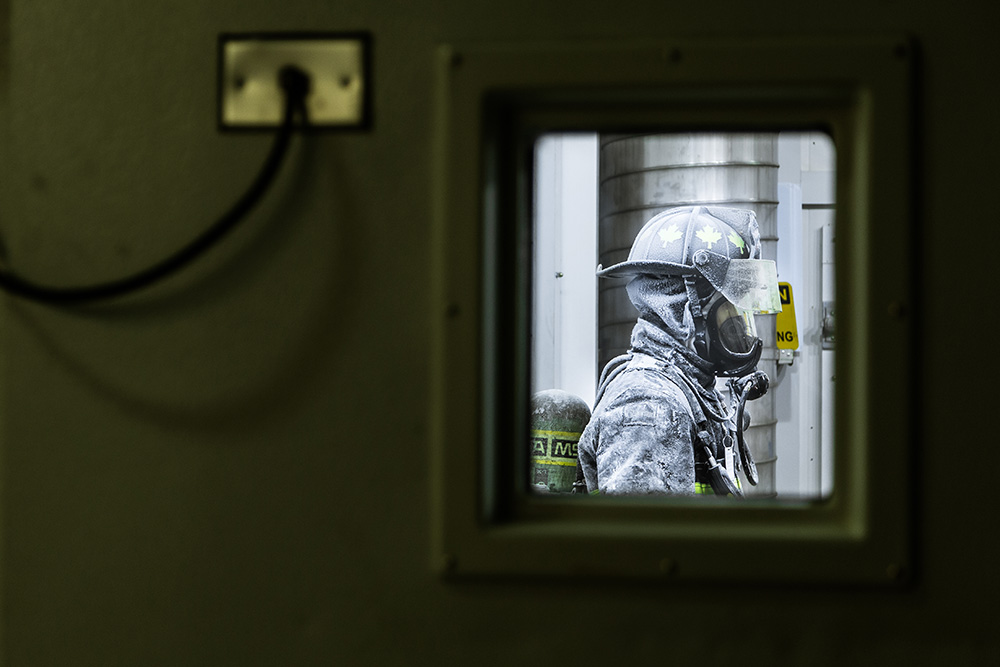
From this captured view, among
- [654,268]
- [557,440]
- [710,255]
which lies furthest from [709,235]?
[557,440]

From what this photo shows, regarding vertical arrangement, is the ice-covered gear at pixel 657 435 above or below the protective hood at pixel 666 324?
below

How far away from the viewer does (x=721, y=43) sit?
0.78 metres

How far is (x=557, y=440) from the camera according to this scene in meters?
2.34

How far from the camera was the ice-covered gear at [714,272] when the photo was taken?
2.17 metres

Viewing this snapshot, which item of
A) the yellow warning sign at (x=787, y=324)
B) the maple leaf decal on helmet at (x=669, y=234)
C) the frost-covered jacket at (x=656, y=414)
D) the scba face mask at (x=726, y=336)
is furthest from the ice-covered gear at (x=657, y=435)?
the yellow warning sign at (x=787, y=324)

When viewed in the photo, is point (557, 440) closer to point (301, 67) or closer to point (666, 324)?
point (666, 324)

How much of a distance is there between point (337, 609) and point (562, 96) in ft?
1.92

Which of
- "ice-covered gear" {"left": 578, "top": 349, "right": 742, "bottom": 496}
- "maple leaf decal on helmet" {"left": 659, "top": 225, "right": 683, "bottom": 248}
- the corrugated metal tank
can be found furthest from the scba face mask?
the corrugated metal tank

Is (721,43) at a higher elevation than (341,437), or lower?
higher

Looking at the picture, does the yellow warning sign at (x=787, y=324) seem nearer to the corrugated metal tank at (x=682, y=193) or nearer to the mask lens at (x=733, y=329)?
the corrugated metal tank at (x=682, y=193)

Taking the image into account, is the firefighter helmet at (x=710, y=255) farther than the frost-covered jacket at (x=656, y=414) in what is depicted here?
Yes

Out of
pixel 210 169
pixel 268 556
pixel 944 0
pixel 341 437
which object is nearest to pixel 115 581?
pixel 268 556

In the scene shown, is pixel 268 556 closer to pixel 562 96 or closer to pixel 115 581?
pixel 115 581

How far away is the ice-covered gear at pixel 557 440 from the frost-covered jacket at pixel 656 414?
16 centimetres
